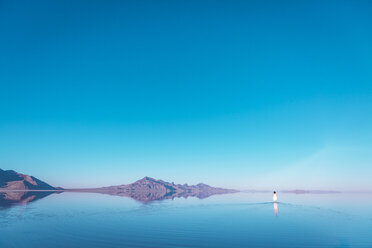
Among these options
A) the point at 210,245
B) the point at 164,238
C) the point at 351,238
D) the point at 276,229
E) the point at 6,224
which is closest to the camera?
the point at 210,245

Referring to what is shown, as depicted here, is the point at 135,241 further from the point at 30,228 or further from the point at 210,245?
the point at 30,228

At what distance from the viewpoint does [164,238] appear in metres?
22.2

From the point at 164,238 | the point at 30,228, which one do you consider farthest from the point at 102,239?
the point at 30,228

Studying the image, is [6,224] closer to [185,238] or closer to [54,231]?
[54,231]

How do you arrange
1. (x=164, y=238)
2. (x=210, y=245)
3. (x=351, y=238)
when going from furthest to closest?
(x=351, y=238) → (x=164, y=238) → (x=210, y=245)

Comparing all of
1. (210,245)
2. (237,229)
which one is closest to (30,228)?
(210,245)

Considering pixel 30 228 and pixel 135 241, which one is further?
pixel 30 228

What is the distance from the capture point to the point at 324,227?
29203 mm

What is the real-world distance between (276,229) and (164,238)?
50.4 feet

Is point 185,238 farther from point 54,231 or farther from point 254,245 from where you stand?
point 54,231

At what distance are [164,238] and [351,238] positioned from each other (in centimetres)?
2103

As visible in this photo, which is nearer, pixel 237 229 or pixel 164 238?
pixel 164 238

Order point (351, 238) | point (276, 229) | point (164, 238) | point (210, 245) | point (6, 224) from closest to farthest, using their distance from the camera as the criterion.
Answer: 1. point (210, 245)
2. point (164, 238)
3. point (351, 238)
4. point (6, 224)
5. point (276, 229)

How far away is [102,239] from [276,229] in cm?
2154
